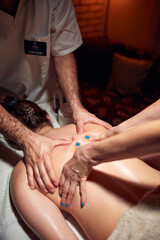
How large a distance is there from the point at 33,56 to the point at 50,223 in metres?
1.10

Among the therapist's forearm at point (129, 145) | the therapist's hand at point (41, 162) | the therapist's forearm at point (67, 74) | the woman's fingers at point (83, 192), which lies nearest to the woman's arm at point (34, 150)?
the therapist's hand at point (41, 162)

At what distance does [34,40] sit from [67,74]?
0.32 m

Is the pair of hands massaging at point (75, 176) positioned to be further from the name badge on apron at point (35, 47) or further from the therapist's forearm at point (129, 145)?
the name badge on apron at point (35, 47)

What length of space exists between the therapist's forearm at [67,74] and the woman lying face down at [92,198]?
1.69 feet

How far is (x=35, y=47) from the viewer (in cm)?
135

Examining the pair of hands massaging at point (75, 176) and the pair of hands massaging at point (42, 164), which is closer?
the pair of hands massaging at point (75, 176)

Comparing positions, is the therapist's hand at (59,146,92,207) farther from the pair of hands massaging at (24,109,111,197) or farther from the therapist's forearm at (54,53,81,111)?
the therapist's forearm at (54,53,81,111)

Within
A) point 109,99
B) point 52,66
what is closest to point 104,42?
point 109,99

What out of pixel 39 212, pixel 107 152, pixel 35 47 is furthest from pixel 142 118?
pixel 35 47

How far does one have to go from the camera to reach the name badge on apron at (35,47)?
1348 millimetres

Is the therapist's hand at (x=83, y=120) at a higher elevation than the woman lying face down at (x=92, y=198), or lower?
higher

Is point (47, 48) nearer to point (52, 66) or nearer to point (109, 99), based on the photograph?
point (52, 66)

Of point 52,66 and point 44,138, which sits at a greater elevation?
point 52,66

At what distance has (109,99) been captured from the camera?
2441mm
